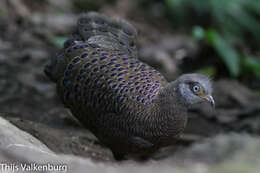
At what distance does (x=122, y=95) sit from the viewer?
4.82m

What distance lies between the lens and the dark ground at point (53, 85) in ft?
20.5

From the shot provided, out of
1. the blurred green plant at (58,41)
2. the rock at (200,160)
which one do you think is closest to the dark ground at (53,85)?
the blurred green plant at (58,41)

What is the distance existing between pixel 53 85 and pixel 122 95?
3093mm

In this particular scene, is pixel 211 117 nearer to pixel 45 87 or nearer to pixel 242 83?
pixel 242 83

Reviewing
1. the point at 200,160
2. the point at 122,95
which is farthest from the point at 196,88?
the point at 200,160

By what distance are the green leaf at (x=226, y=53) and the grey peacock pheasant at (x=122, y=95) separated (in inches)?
158

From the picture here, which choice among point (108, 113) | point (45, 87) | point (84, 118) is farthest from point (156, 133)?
point (45, 87)

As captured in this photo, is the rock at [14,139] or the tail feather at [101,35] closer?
the rock at [14,139]

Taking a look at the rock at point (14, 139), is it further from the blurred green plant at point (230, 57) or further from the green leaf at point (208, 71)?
the blurred green plant at point (230, 57)

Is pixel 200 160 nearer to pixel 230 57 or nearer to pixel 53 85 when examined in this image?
pixel 53 85

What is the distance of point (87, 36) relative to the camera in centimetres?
564

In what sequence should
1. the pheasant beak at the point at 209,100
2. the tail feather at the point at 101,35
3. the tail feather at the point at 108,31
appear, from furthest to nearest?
1. the tail feather at the point at 108,31
2. the tail feather at the point at 101,35
3. the pheasant beak at the point at 209,100

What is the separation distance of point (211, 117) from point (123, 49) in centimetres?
282

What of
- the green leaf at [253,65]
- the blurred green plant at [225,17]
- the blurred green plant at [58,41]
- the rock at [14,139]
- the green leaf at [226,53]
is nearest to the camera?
the rock at [14,139]
